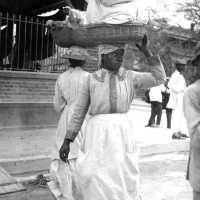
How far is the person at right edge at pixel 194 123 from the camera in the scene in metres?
2.30

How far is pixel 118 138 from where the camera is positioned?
309 cm

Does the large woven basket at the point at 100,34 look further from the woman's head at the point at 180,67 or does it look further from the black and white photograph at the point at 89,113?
the woman's head at the point at 180,67

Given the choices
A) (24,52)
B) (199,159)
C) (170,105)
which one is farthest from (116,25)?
(170,105)

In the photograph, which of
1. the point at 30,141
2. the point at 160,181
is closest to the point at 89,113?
the point at 160,181

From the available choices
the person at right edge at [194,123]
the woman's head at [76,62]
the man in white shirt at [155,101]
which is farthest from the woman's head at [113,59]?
the man in white shirt at [155,101]

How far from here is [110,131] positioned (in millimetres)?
3070

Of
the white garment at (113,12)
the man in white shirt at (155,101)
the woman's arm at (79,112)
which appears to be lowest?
the man in white shirt at (155,101)

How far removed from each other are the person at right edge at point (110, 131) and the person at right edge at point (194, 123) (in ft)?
2.34

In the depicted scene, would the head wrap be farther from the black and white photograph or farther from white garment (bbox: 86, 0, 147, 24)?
white garment (bbox: 86, 0, 147, 24)

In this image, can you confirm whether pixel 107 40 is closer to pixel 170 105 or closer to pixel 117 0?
pixel 117 0

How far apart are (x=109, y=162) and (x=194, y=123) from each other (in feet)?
3.20

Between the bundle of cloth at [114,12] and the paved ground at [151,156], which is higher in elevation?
the bundle of cloth at [114,12]

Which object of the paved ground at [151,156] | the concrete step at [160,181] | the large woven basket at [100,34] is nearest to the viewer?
the large woven basket at [100,34]

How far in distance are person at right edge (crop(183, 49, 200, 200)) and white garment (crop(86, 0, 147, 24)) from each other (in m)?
1.02
